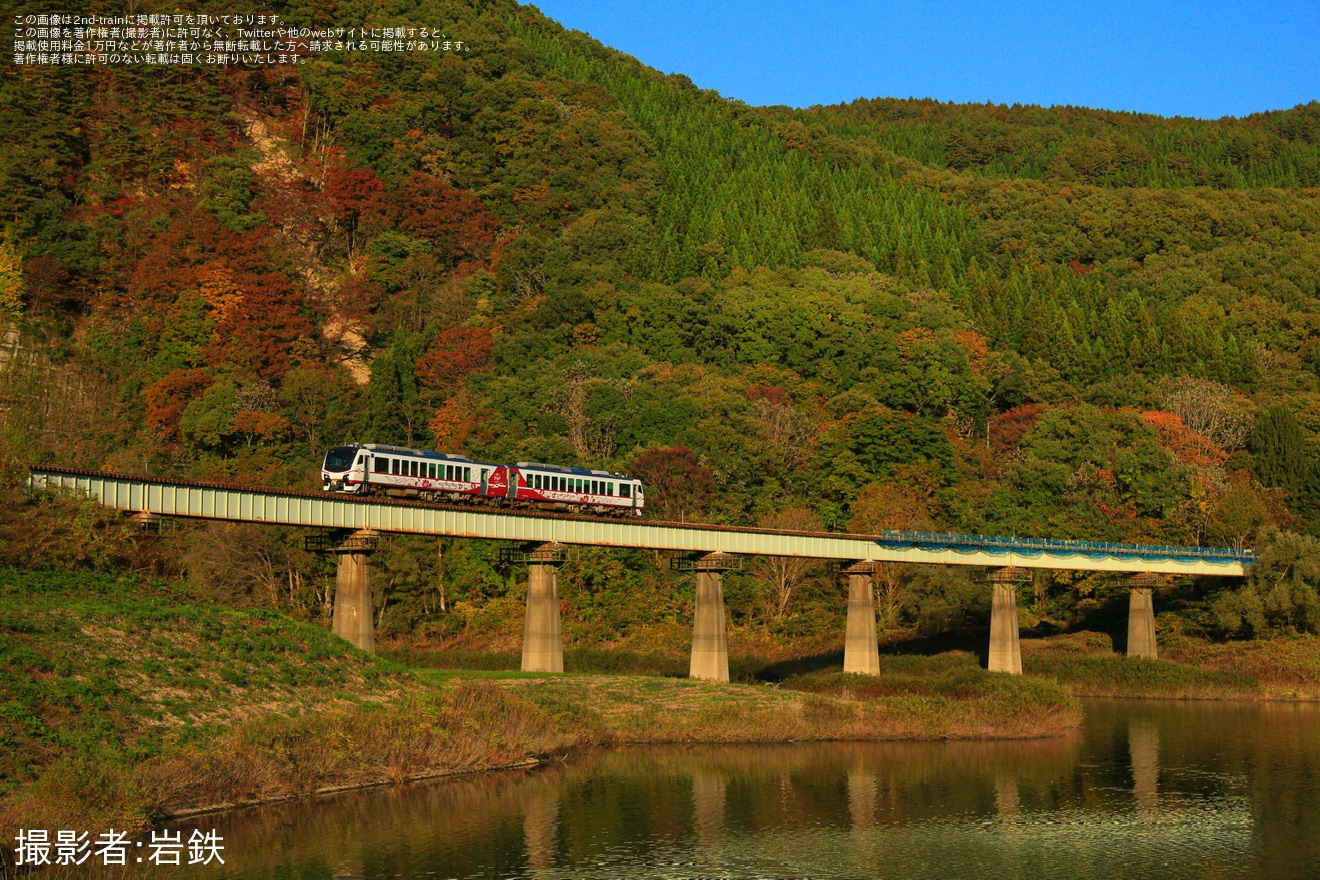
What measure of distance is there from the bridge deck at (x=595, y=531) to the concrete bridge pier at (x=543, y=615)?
1.04 m

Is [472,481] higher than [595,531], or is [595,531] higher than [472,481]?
[472,481]

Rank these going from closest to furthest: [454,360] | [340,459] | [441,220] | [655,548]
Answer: [340,459]
[655,548]
[454,360]
[441,220]

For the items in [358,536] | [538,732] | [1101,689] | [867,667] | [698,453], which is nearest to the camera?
Answer: [538,732]

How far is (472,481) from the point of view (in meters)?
74.4

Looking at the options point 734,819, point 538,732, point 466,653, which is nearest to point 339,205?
point 466,653

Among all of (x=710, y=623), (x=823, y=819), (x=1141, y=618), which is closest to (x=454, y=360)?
(x=710, y=623)

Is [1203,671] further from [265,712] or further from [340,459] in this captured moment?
[265,712]

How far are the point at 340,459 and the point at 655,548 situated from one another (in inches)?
719

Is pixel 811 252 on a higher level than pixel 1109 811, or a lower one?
higher

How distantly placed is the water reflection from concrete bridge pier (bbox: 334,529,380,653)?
47.4 feet

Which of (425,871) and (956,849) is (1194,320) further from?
(425,871)

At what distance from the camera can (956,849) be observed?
41969 mm

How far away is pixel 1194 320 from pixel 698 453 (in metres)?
67.7

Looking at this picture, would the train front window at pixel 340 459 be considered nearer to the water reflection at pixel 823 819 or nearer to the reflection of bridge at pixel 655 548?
the reflection of bridge at pixel 655 548
